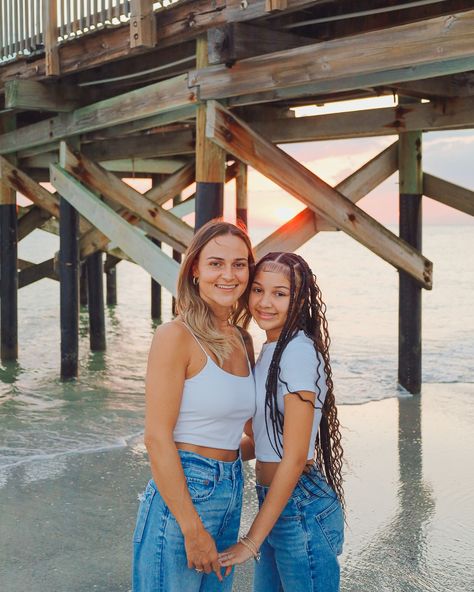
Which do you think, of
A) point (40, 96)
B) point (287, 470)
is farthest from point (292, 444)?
point (40, 96)

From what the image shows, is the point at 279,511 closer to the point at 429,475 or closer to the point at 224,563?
the point at 224,563

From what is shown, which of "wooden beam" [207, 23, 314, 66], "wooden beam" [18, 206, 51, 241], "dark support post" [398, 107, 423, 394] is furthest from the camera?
"wooden beam" [18, 206, 51, 241]

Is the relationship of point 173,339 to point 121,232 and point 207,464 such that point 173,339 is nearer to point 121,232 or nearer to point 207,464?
point 207,464

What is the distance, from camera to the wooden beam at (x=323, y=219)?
6.86m

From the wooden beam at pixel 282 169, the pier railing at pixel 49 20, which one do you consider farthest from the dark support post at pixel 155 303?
the wooden beam at pixel 282 169

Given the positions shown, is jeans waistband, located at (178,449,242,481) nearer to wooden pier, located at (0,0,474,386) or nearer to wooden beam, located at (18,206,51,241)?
wooden pier, located at (0,0,474,386)

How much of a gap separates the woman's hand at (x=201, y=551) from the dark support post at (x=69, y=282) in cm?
716

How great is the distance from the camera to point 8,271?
10672 mm

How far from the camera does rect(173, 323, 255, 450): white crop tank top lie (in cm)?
244

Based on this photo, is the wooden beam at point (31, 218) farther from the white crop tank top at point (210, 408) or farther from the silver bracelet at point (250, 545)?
the silver bracelet at point (250, 545)

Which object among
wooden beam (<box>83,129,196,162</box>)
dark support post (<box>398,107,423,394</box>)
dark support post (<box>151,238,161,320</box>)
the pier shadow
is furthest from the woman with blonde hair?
dark support post (<box>151,238,161,320</box>)

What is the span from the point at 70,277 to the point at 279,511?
23.9 ft

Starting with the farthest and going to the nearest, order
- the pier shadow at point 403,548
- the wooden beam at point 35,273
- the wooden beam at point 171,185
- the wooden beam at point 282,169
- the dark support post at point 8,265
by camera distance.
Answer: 1. the wooden beam at point 35,273
2. the dark support post at point 8,265
3. the wooden beam at point 171,185
4. the wooden beam at point 282,169
5. the pier shadow at point 403,548

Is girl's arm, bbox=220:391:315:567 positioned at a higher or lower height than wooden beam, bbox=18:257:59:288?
lower
